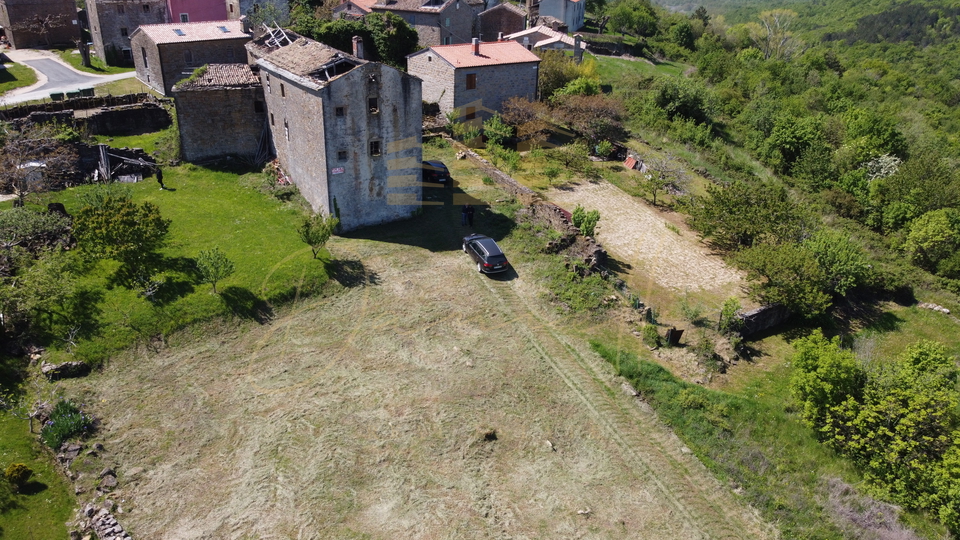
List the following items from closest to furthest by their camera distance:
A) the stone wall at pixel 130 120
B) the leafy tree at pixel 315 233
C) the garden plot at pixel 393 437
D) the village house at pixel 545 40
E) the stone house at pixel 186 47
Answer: the garden plot at pixel 393 437
the leafy tree at pixel 315 233
the stone wall at pixel 130 120
the stone house at pixel 186 47
the village house at pixel 545 40

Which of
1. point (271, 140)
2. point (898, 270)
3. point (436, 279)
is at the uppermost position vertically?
point (271, 140)

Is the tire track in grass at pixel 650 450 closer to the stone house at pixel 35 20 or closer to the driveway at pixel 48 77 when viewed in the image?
the driveway at pixel 48 77

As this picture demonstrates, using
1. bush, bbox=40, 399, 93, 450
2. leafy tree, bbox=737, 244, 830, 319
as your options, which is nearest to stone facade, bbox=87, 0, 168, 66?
A: bush, bbox=40, 399, 93, 450

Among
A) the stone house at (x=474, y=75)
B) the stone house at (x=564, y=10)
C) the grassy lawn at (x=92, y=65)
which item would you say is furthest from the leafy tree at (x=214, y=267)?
the stone house at (x=564, y=10)

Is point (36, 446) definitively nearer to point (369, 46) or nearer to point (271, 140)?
point (271, 140)

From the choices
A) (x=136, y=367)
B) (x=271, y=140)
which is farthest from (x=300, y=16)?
(x=136, y=367)

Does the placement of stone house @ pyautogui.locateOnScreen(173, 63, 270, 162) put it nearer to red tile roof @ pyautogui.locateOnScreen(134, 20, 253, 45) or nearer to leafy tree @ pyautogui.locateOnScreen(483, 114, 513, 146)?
red tile roof @ pyautogui.locateOnScreen(134, 20, 253, 45)
